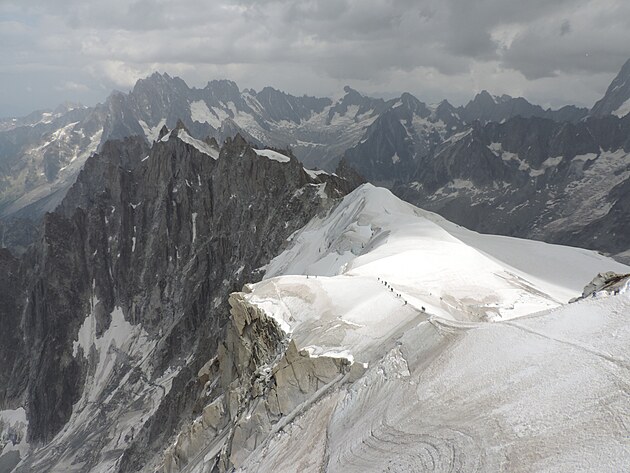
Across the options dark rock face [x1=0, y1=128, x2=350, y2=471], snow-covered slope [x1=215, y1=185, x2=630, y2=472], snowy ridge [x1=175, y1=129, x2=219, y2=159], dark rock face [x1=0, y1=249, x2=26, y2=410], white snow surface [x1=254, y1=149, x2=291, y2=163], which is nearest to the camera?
snow-covered slope [x1=215, y1=185, x2=630, y2=472]

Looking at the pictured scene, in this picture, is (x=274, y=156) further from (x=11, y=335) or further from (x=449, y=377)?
(x=449, y=377)

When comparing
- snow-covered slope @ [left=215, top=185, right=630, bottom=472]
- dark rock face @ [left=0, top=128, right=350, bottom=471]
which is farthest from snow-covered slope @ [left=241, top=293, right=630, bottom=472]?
dark rock face @ [left=0, top=128, right=350, bottom=471]

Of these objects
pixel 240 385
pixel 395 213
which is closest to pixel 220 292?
pixel 395 213

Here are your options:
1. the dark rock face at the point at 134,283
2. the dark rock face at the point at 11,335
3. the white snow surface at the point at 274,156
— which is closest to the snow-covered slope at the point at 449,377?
the dark rock face at the point at 134,283

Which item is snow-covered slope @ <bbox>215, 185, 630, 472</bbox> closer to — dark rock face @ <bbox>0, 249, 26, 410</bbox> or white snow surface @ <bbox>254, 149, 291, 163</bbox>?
white snow surface @ <bbox>254, 149, 291, 163</bbox>

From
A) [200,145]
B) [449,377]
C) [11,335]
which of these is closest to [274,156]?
[200,145]

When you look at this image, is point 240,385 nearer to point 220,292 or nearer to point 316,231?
point 316,231
